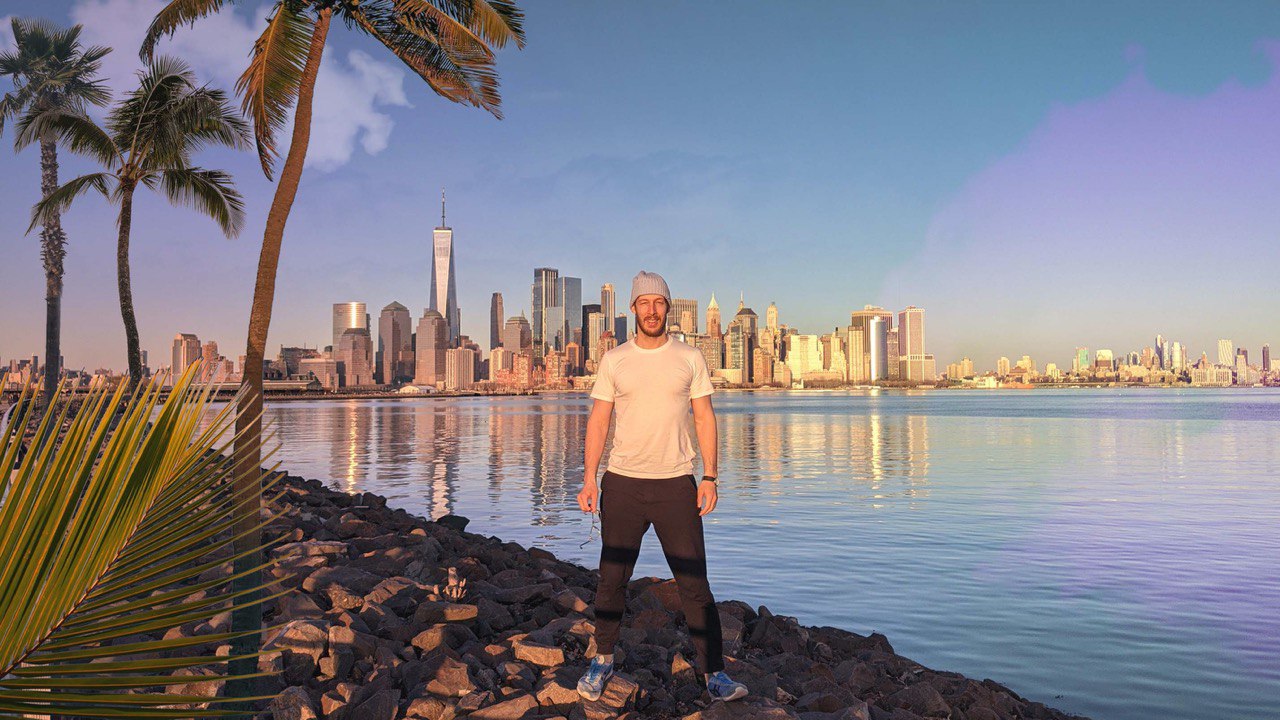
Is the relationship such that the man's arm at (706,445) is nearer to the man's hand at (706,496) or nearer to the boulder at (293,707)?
the man's hand at (706,496)

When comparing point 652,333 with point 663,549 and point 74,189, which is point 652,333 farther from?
point 74,189

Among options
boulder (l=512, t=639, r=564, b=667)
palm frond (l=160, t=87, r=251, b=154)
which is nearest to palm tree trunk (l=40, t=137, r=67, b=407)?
palm frond (l=160, t=87, r=251, b=154)

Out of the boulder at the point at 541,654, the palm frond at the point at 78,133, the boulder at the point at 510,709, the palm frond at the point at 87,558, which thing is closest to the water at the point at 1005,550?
the boulder at the point at 510,709

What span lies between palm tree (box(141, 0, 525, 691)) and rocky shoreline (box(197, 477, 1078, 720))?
1744mm

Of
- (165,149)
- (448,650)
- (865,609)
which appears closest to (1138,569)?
(865,609)

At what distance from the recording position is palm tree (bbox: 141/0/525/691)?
7.38 meters

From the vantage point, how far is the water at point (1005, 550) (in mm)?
8367

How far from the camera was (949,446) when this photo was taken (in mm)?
38406

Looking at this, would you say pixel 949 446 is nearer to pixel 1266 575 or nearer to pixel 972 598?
pixel 1266 575

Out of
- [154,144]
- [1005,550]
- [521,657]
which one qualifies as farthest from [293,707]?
[154,144]

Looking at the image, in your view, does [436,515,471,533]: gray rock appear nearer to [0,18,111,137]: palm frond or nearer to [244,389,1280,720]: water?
[244,389,1280,720]: water

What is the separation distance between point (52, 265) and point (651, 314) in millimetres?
30241

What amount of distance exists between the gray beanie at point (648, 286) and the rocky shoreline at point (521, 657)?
255 centimetres

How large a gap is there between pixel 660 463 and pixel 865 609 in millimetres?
5802
